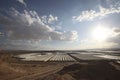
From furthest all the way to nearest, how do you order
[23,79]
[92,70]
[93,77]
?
[92,70], [93,77], [23,79]

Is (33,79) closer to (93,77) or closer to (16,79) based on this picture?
(16,79)

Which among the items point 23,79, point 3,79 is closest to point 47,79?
point 23,79

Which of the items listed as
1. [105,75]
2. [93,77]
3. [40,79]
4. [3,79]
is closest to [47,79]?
[40,79]

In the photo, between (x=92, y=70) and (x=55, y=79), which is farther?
(x=92, y=70)

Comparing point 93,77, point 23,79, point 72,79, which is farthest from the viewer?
point 93,77

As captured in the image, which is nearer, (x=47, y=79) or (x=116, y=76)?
(x=47, y=79)

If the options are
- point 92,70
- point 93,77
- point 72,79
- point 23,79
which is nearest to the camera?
point 23,79

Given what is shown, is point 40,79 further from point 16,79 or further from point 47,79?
point 16,79

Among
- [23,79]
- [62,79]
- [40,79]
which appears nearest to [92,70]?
[62,79]

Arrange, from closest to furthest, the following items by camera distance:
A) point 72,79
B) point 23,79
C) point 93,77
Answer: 1. point 23,79
2. point 72,79
3. point 93,77

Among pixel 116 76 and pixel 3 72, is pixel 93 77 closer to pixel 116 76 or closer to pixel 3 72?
pixel 116 76
